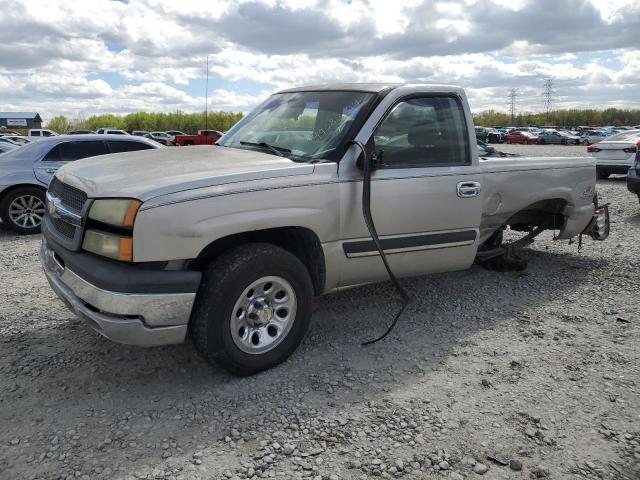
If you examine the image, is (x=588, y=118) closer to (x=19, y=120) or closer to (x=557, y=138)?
(x=557, y=138)

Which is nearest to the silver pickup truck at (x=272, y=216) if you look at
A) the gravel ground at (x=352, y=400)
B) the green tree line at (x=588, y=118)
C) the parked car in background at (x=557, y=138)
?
the gravel ground at (x=352, y=400)

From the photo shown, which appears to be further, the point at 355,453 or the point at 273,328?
the point at 273,328

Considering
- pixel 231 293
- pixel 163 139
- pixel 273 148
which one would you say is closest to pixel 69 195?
pixel 231 293

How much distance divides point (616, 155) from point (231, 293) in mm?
13616

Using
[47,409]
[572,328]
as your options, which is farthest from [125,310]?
[572,328]

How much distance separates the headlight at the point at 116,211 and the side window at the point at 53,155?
5.86 metres

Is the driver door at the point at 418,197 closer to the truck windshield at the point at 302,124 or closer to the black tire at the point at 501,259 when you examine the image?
the truck windshield at the point at 302,124

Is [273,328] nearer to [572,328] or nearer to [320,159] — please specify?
[320,159]

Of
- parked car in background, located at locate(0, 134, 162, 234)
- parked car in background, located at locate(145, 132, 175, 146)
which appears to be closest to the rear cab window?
parked car in background, located at locate(0, 134, 162, 234)

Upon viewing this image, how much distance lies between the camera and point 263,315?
3.47 m

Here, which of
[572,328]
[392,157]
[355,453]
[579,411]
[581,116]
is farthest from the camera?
[581,116]

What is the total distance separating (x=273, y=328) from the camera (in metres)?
→ 3.58

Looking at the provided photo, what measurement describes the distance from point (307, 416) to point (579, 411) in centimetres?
160

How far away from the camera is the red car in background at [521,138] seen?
56200mm
